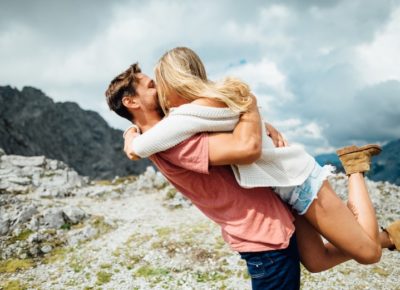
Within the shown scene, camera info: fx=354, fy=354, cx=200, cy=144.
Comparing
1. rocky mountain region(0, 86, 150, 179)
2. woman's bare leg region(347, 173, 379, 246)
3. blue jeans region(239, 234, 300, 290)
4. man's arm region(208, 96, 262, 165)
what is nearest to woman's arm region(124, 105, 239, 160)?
man's arm region(208, 96, 262, 165)

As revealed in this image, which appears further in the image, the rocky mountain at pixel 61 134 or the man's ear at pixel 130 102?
the rocky mountain at pixel 61 134

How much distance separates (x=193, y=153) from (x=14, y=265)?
11313mm

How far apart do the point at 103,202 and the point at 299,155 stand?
20.2 meters

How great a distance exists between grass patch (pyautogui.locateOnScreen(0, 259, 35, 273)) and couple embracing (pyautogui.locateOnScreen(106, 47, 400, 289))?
33.2 feet

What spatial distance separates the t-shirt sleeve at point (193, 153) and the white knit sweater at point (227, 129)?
7cm

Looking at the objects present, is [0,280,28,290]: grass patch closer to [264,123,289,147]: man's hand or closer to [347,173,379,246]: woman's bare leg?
[264,123,289,147]: man's hand

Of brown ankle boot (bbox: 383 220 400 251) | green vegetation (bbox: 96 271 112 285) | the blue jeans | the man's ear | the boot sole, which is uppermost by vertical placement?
the man's ear

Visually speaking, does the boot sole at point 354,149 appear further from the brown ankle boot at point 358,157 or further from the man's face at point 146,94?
the man's face at point 146,94

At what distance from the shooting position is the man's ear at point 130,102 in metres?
4.34

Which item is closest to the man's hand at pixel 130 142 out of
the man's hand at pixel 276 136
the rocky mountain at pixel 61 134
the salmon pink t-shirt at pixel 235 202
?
the salmon pink t-shirt at pixel 235 202

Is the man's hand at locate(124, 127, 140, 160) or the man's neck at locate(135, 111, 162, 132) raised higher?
Result: the man's neck at locate(135, 111, 162, 132)

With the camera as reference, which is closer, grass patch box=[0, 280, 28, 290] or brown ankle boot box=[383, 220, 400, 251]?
brown ankle boot box=[383, 220, 400, 251]

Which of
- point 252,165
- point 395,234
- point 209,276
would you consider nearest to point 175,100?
point 252,165

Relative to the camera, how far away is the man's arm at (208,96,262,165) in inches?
137
